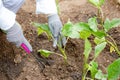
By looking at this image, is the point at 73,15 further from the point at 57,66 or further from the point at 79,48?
the point at 57,66

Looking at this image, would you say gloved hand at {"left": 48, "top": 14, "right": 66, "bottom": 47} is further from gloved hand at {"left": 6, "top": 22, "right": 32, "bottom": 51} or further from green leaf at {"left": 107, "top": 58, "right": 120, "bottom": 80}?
green leaf at {"left": 107, "top": 58, "right": 120, "bottom": 80}

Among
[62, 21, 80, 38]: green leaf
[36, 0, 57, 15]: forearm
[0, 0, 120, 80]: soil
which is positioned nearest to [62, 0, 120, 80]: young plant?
[62, 21, 80, 38]: green leaf

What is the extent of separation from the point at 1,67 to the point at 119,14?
0.84 metres

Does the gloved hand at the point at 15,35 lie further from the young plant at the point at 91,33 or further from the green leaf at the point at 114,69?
the green leaf at the point at 114,69

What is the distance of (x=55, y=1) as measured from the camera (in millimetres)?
1854

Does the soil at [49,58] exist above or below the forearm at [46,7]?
below

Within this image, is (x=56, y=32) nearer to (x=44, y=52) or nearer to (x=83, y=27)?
(x=44, y=52)

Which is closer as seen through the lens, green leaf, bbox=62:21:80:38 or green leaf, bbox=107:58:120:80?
green leaf, bbox=107:58:120:80

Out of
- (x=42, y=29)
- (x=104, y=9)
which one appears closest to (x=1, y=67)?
(x=42, y=29)

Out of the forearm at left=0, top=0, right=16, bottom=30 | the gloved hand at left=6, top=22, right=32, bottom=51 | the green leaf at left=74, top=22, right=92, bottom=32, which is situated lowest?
the gloved hand at left=6, top=22, right=32, bottom=51

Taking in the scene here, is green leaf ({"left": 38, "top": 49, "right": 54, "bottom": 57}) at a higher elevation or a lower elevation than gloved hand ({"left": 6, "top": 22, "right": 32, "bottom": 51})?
lower

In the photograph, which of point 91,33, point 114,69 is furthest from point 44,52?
point 114,69

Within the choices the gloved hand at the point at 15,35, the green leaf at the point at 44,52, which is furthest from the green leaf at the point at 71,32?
the gloved hand at the point at 15,35

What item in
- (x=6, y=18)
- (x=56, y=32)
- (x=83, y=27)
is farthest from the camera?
(x=56, y=32)
